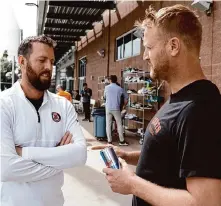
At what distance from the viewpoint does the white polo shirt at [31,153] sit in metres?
2.07

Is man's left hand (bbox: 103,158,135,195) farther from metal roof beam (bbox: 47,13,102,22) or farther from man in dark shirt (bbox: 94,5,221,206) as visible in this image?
metal roof beam (bbox: 47,13,102,22)

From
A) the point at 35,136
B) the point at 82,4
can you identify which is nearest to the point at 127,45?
the point at 82,4

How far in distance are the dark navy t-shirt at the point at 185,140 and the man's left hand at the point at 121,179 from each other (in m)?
0.10

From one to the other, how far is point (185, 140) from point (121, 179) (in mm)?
403

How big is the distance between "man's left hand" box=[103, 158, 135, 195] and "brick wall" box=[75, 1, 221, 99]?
5974 mm

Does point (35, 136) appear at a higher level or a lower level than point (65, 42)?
lower

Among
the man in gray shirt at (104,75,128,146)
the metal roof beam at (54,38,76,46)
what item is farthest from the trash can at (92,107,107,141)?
the metal roof beam at (54,38,76,46)

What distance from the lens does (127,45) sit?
13281 mm

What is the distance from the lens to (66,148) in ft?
7.50

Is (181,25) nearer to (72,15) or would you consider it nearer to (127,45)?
(127,45)

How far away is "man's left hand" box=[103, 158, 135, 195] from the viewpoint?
151 cm

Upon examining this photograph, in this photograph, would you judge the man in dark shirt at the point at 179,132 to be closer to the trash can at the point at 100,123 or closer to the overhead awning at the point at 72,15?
the trash can at the point at 100,123

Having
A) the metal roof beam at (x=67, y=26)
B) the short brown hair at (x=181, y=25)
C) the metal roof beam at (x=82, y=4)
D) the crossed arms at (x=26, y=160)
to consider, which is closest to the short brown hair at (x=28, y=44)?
the crossed arms at (x=26, y=160)

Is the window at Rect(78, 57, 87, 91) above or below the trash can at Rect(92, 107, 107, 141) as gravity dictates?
above
